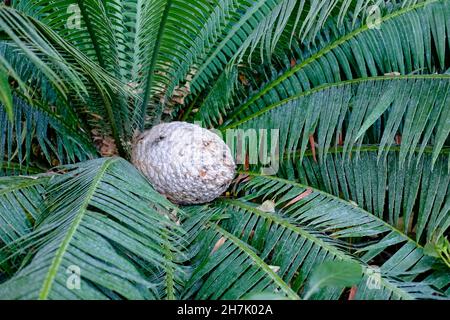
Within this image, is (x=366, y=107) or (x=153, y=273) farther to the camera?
(x=366, y=107)

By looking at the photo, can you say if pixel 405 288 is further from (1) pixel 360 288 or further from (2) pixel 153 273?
(2) pixel 153 273

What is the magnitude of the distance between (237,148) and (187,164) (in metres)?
0.26

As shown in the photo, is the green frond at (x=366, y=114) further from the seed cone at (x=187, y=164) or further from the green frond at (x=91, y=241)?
the green frond at (x=91, y=241)

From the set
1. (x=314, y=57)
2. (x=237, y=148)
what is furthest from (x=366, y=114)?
(x=237, y=148)

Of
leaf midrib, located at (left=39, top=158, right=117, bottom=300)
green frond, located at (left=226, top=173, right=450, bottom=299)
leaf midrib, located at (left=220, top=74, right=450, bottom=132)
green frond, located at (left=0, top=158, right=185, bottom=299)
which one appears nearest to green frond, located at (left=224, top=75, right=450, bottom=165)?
leaf midrib, located at (left=220, top=74, right=450, bottom=132)

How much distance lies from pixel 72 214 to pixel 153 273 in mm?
226

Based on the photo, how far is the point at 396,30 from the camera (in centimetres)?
152

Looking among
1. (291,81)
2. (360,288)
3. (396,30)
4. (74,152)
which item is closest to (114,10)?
(74,152)

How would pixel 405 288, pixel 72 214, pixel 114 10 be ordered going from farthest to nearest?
pixel 114 10 < pixel 405 288 < pixel 72 214

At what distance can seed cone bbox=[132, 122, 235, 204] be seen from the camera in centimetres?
145

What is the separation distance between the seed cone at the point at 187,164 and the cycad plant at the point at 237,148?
65 mm

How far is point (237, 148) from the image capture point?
164cm

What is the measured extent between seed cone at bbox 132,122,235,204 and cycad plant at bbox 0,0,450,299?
0.06 metres

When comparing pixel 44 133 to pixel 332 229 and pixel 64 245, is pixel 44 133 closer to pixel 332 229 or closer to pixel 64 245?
pixel 64 245
